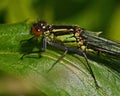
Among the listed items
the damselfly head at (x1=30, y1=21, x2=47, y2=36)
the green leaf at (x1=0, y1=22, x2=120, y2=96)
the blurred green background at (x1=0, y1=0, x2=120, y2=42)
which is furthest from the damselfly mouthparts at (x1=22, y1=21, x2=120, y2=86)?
the blurred green background at (x1=0, y1=0, x2=120, y2=42)

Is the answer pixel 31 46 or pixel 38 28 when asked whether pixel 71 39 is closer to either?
pixel 38 28

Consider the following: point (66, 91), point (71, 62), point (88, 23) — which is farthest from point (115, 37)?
point (66, 91)

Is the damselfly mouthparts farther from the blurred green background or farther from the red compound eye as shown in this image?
the blurred green background

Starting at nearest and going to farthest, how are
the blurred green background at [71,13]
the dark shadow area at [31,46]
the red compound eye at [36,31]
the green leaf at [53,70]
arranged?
the green leaf at [53,70] → the dark shadow area at [31,46] → the red compound eye at [36,31] → the blurred green background at [71,13]

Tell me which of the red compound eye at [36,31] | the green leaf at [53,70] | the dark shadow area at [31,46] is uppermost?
the red compound eye at [36,31]

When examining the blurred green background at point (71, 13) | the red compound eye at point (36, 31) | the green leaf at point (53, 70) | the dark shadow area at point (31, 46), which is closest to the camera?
the green leaf at point (53, 70)

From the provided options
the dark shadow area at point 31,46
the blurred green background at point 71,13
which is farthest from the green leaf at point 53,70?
the blurred green background at point 71,13

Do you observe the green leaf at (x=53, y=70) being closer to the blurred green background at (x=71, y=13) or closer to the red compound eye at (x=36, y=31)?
the red compound eye at (x=36, y=31)
